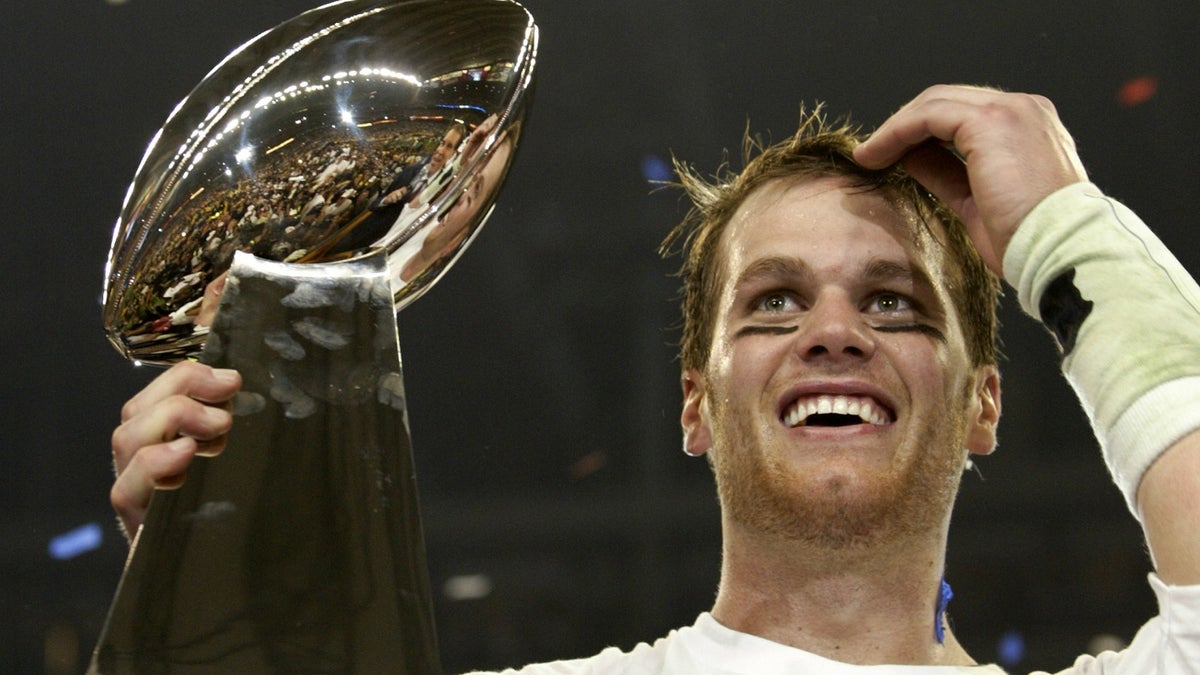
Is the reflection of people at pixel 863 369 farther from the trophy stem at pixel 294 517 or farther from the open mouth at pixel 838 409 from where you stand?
the trophy stem at pixel 294 517

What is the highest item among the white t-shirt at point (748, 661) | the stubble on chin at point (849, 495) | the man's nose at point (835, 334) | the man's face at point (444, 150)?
the man's face at point (444, 150)

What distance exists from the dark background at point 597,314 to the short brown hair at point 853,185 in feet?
1.36

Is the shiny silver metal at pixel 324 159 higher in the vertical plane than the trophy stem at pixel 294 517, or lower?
higher

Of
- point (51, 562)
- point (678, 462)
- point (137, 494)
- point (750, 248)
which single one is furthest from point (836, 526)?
point (51, 562)

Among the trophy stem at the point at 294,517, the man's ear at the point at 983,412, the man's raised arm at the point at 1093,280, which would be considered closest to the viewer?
the trophy stem at the point at 294,517

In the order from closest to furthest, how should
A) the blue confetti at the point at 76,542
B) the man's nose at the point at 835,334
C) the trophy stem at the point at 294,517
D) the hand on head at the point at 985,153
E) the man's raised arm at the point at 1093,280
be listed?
the trophy stem at the point at 294,517 → the man's raised arm at the point at 1093,280 → the hand on head at the point at 985,153 → the man's nose at the point at 835,334 → the blue confetti at the point at 76,542

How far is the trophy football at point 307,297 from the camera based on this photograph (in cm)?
54

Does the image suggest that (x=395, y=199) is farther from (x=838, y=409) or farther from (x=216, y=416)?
(x=838, y=409)

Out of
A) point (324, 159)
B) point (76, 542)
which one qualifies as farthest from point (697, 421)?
point (76, 542)

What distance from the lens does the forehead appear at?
1.02 meters

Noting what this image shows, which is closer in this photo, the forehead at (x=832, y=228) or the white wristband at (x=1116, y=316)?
the white wristband at (x=1116, y=316)

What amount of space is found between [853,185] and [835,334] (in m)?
0.15

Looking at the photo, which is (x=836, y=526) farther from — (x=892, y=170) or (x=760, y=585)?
(x=892, y=170)

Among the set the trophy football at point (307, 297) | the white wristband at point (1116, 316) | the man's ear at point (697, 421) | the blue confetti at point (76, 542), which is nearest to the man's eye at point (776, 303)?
the man's ear at point (697, 421)
